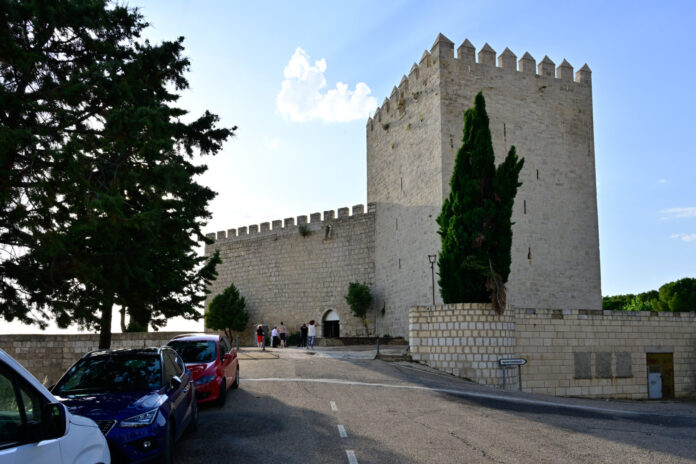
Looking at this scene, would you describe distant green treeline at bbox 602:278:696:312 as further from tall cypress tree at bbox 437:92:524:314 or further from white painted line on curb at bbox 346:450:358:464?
white painted line on curb at bbox 346:450:358:464

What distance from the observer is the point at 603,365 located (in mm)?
19031

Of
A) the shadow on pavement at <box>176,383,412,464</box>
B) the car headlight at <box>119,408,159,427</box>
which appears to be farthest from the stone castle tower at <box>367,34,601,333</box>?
the car headlight at <box>119,408,159,427</box>

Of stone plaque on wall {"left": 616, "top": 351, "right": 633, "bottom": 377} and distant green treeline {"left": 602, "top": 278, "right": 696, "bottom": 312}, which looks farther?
distant green treeline {"left": 602, "top": 278, "right": 696, "bottom": 312}

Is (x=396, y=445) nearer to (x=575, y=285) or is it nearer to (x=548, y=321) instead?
(x=548, y=321)

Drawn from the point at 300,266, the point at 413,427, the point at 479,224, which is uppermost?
the point at 479,224

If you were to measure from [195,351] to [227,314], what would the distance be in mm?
24767

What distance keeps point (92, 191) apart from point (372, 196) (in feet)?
72.8

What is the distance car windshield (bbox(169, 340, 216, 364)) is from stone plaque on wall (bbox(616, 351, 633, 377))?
14259 millimetres

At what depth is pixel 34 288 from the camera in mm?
10703

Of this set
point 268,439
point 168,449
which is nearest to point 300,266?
point 268,439

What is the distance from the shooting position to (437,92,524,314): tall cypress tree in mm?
17016

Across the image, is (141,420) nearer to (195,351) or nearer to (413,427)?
(413,427)

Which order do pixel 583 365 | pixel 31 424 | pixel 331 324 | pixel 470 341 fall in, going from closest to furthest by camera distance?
1. pixel 31 424
2. pixel 470 341
3. pixel 583 365
4. pixel 331 324

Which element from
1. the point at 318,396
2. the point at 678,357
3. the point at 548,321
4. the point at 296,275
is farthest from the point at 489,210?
the point at 296,275
